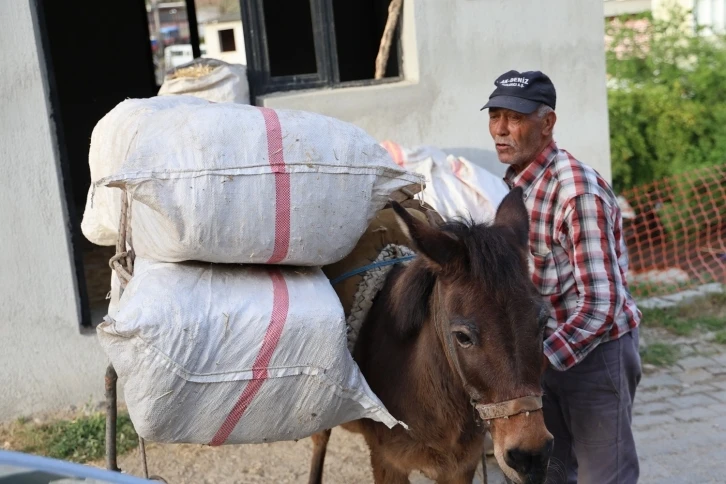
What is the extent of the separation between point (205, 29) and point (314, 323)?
10.8 meters

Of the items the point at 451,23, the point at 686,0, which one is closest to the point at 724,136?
the point at 451,23

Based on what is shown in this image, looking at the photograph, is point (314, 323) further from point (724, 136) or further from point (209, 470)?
point (724, 136)

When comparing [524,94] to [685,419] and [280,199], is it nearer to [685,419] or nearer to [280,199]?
[280,199]

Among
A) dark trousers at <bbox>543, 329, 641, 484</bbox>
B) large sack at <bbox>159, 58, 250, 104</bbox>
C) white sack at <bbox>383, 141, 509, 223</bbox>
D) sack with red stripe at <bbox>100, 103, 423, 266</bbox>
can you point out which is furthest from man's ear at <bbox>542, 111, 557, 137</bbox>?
large sack at <bbox>159, 58, 250, 104</bbox>

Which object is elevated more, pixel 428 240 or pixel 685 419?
pixel 428 240

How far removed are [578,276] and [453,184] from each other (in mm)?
2244

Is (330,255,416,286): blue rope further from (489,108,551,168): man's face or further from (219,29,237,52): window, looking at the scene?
(219,29,237,52): window

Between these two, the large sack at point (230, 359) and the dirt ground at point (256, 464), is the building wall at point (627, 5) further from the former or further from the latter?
the large sack at point (230, 359)

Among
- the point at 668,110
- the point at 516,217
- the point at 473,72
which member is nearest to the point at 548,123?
the point at 516,217

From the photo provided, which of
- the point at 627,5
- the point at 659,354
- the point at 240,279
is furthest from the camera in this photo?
the point at 627,5

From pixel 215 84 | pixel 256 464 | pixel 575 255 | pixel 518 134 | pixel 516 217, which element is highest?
pixel 215 84

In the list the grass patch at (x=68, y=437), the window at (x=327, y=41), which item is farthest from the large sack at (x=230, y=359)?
the window at (x=327, y=41)

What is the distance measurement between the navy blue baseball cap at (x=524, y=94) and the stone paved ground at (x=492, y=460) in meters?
2.35

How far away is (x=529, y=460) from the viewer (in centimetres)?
230
